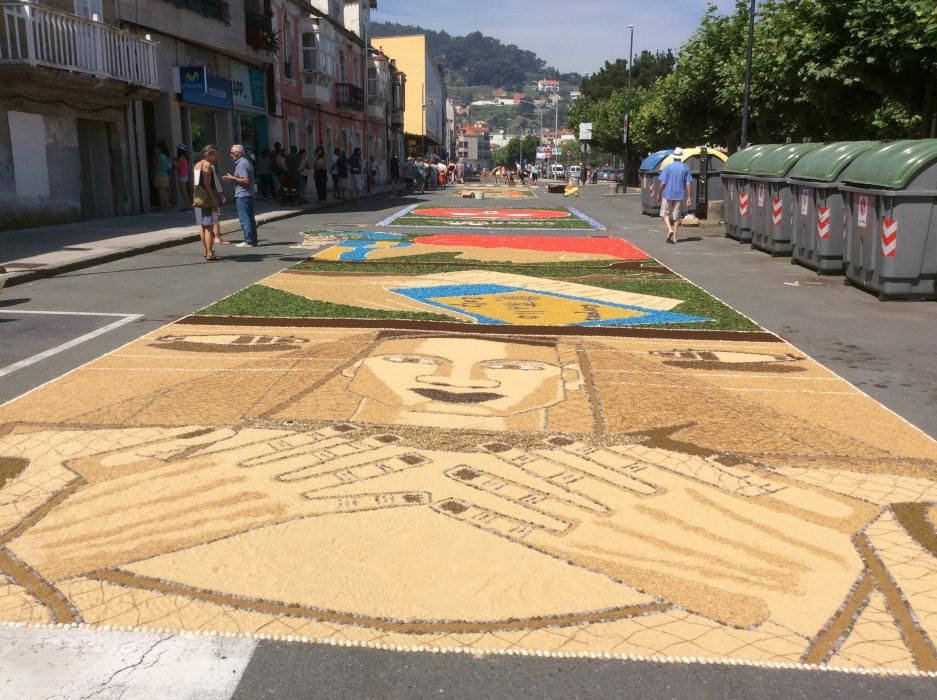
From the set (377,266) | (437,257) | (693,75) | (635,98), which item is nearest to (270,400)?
(377,266)

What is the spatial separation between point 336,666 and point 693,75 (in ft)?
125

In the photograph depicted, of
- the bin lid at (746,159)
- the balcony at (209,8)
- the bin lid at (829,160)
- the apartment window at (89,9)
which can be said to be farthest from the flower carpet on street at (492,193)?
the bin lid at (829,160)

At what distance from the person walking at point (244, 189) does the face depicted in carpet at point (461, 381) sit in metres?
8.11

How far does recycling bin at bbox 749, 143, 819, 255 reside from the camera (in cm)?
1623

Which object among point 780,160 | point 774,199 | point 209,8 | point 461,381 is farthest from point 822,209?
point 209,8

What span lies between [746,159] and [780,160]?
93.8 inches

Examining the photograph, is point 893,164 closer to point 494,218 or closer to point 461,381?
point 461,381

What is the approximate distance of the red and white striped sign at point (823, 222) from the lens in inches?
539

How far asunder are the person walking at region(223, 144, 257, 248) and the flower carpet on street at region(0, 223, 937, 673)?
301 inches

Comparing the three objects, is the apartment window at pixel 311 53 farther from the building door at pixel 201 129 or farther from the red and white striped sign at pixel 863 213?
the red and white striped sign at pixel 863 213

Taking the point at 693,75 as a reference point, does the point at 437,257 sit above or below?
below

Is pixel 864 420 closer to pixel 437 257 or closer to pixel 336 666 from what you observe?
pixel 336 666

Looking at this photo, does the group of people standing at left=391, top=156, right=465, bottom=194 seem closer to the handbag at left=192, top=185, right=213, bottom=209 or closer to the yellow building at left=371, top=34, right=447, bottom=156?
the handbag at left=192, top=185, right=213, bottom=209

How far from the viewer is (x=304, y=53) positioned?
4166cm
